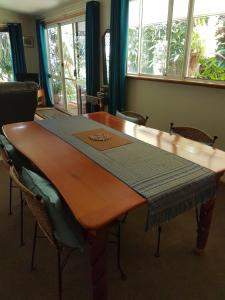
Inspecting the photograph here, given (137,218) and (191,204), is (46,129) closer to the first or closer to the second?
(137,218)

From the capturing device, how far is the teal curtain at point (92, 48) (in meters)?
3.67

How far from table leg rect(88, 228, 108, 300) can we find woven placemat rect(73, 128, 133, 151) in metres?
0.66

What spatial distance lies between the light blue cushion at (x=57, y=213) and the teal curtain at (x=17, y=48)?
567 cm

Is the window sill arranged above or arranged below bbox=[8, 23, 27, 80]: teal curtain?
below

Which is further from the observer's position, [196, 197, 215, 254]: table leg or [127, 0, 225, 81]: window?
[127, 0, 225, 81]: window

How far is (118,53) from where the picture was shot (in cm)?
327

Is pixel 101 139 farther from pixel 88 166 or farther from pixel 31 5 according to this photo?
pixel 31 5

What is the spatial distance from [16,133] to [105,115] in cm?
93

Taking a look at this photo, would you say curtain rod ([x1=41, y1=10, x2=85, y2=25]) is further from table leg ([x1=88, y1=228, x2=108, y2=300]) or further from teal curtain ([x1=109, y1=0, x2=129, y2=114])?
table leg ([x1=88, y1=228, x2=108, y2=300])

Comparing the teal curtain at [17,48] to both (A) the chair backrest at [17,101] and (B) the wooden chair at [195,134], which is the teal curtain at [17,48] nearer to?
(A) the chair backrest at [17,101]

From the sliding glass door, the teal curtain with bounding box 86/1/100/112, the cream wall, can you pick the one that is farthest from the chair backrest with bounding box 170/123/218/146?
the cream wall

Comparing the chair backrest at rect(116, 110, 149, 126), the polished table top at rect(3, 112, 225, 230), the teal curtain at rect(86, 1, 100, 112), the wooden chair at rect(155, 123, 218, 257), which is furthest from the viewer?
the teal curtain at rect(86, 1, 100, 112)

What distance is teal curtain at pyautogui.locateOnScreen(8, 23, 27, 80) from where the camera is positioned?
18.9ft

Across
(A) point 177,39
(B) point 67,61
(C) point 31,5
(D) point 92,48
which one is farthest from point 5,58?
(A) point 177,39
